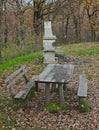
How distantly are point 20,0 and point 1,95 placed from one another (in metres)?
22.5

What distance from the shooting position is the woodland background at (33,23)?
59.3ft

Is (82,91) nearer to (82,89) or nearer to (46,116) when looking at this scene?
(82,89)

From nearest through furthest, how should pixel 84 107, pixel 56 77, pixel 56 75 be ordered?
pixel 84 107 < pixel 56 77 < pixel 56 75

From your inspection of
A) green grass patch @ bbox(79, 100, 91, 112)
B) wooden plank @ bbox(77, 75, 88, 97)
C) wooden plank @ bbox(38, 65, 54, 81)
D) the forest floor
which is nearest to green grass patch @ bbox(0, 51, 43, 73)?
wooden plank @ bbox(38, 65, 54, 81)

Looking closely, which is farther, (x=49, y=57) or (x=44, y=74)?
(x=49, y=57)

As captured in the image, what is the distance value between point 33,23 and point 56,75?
21362 mm

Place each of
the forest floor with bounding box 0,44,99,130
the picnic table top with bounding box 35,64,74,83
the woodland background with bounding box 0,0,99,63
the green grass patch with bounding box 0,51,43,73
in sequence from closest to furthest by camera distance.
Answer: the forest floor with bounding box 0,44,99,130 < the picnic table top with bounding box 35,64,74,83 < the green grass patch with bounding box 0,51,43,73 < the woodland background with bounding box 0,0,99,63

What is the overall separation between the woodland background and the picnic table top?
20.4 feet

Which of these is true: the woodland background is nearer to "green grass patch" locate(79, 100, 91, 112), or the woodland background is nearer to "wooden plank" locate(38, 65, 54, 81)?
"wooden plank" locate(38, 65, 54, 81)

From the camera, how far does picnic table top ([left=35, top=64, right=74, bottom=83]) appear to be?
7613 millimetres

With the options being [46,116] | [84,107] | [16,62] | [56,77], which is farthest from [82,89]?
[16,62]

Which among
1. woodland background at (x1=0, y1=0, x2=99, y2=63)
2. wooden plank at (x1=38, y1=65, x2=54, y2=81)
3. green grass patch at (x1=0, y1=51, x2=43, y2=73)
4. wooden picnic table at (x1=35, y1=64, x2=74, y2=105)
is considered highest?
woodland background at (x1=0, y1=0, x2=99, y2=63)

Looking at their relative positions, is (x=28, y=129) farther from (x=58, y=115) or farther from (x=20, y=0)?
(x=20, y=0)

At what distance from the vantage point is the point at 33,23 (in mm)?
29156
